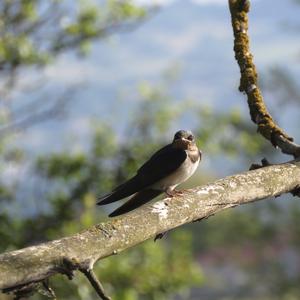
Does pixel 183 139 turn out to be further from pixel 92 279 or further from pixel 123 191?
pixel 92 279

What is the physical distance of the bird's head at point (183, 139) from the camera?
14.1ft

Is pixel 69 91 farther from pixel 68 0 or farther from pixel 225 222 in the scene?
pixel 225 222

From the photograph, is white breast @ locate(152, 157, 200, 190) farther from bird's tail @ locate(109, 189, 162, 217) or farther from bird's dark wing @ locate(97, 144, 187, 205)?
bird's tail @ locate(109, 189, 162, 217)

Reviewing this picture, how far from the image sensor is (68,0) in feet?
34.7

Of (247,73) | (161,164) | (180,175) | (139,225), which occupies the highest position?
(247,73)

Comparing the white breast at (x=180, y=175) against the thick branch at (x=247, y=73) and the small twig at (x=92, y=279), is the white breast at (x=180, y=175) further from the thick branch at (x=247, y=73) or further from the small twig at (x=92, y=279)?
the small twig at (x=92, y=279)

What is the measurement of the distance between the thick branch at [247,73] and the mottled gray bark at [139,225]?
47 cm

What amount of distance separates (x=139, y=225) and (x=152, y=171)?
1.49 metres

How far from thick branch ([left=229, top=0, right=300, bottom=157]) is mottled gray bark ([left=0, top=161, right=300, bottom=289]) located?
47cm

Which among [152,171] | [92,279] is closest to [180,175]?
[152,171]

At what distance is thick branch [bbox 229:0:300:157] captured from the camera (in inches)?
145

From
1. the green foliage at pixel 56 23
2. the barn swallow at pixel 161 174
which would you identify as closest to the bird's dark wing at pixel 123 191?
the barn swallow at pixel 161 174

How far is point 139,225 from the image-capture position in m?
2.47

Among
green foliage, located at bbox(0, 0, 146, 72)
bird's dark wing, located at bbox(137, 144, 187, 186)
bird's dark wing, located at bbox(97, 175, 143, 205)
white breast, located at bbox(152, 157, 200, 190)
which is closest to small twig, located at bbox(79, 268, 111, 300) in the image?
bird's dark wing, located at bbox(97, 175, 143, 205)
